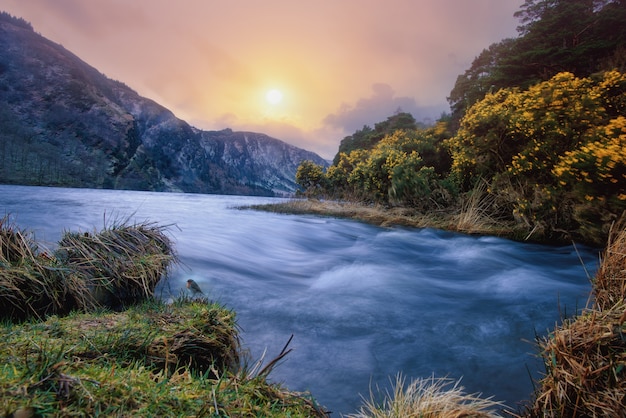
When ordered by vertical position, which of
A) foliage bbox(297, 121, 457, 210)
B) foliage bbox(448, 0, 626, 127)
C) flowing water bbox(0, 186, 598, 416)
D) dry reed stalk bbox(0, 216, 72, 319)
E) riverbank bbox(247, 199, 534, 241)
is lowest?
flowing water bbox(0, 186, 598, 416)

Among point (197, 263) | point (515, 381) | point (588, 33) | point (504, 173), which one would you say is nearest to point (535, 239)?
point (504, 173)

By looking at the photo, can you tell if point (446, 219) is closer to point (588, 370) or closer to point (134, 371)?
point (588, 370)

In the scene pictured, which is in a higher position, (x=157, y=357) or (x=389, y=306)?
(x=157, y=357)

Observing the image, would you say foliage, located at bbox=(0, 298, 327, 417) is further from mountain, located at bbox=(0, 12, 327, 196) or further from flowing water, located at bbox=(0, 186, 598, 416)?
mountain, located at bbox=(0, 12, 327, 196)

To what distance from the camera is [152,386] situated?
156cm

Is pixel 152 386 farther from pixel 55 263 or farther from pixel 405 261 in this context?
pixel 405 261

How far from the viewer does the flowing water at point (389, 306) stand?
10.9 feet

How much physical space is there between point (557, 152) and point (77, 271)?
14.0 meters

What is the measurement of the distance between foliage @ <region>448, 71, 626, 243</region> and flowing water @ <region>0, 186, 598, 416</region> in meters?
1.58

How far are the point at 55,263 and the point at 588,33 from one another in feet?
106

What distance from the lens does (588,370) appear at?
72.6 inches

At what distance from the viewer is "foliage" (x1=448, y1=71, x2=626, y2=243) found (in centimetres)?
812

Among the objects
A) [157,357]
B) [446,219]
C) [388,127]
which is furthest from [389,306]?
[388,127]

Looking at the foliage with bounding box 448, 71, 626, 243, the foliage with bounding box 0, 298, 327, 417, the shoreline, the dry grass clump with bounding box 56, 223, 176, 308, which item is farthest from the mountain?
the foliage with bounding box 0, 298, 327, 417
